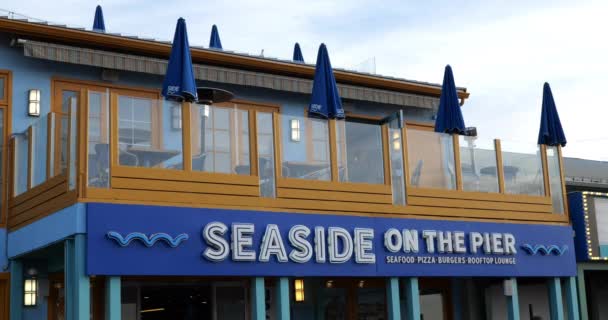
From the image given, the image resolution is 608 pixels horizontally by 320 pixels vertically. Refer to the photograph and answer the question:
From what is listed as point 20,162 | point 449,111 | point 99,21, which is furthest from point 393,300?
point 99,21

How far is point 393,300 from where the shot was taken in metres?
15.2

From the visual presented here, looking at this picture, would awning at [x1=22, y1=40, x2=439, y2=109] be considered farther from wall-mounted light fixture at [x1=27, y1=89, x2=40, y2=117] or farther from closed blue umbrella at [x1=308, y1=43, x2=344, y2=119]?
closed blue umbrella at [x1=308, y1=43, x2=344, y2=119]

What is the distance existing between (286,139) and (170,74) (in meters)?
2.15

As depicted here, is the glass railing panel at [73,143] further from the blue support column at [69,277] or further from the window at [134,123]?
the blue support column at [69,277]

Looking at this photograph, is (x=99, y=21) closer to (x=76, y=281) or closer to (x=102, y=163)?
(x=102, y=163)

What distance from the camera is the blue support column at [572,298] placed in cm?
1733

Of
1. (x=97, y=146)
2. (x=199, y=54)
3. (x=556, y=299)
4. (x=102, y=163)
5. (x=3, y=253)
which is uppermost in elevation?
(x=199, y=54)

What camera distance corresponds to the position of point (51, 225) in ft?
43.5

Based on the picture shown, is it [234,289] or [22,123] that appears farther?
[234,289]

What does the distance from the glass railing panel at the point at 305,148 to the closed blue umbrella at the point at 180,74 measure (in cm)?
173

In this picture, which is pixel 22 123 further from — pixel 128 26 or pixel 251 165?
pixel 251 165

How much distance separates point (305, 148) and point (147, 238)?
10.7ft

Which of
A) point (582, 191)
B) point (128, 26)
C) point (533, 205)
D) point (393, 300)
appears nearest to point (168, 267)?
point (393, 300)

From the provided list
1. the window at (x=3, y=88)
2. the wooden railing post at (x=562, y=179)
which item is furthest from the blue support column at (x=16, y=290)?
the wooden railing post at (x=562, y=179)
